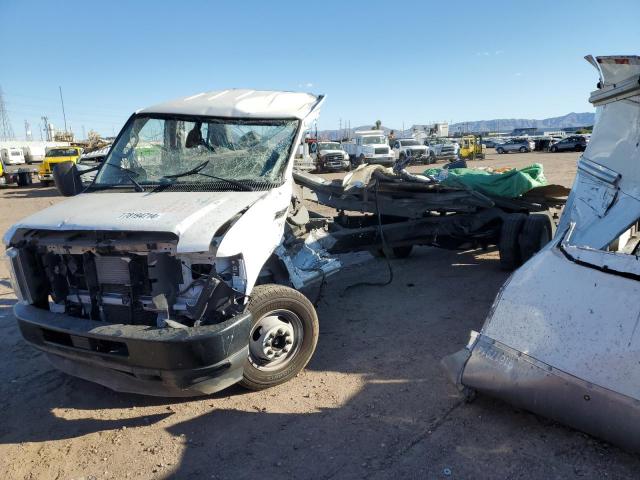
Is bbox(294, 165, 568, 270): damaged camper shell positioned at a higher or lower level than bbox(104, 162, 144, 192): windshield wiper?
lower

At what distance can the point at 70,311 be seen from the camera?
3.84 m

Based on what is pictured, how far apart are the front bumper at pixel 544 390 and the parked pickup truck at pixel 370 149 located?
2499 centimetres

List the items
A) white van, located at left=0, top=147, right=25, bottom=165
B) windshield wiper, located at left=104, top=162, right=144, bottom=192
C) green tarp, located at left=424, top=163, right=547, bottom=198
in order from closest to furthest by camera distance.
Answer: windshield wiper, located at left=104, top=162, right=144, bottom=192 < green tarp, located at left=424, top=163, right=547, bottom=198 < white van, located at left=0, top=147, right=25, bottom=165

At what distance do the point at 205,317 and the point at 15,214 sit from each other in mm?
14740

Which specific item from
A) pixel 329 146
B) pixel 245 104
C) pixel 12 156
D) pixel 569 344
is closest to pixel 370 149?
pixel 329 146

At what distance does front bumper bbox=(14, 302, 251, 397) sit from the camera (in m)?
3.10

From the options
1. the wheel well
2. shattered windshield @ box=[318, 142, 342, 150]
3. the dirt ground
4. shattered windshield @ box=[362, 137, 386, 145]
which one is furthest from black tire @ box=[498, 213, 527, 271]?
shattered windshield @ box=[362, 137, 386, 145]

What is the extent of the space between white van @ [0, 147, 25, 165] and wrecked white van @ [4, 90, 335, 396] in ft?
141

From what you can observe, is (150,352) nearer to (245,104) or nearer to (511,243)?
(245,104)

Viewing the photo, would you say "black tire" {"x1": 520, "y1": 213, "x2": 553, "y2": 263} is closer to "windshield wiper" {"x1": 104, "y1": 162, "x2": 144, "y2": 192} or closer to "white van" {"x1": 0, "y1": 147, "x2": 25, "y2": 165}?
"windshield wiper" {"x1": 104, "y1": 162, "x2": 144, "y2": 192}

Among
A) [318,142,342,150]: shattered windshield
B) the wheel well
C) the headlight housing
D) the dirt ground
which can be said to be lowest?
the dirt ground

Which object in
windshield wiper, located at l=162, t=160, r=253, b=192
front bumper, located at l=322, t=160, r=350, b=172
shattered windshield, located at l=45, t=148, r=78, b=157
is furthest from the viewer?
front bumper, located at l=322, t=160, r=350, b=172

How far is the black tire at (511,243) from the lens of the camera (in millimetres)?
6754

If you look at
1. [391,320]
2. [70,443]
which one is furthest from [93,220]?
[391,320]
